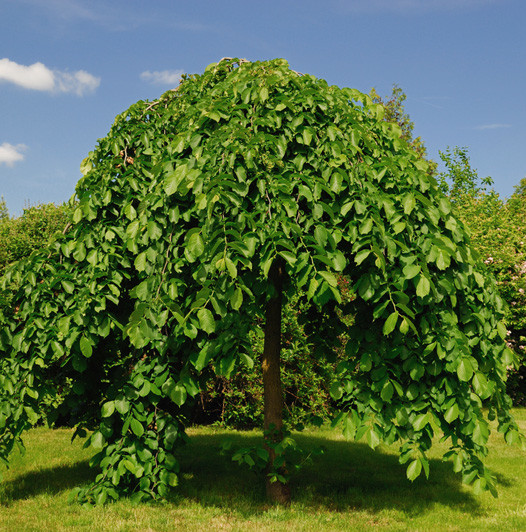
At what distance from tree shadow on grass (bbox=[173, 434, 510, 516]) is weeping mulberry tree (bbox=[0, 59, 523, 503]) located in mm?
634

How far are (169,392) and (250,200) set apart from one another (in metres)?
1.56

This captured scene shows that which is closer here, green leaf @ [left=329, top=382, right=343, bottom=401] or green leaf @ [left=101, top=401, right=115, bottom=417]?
green leaf @ [left=329, top=382, right=343, bottom=401]

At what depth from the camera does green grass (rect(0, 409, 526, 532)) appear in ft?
13.7

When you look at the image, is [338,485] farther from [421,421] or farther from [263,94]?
[263,94]

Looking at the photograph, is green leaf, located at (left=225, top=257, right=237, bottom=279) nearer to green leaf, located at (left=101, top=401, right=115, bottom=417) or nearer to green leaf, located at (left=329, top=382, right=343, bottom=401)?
green leaf, located at (left=329, top=382, right=343, bottom=401)

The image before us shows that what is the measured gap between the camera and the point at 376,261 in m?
3.49

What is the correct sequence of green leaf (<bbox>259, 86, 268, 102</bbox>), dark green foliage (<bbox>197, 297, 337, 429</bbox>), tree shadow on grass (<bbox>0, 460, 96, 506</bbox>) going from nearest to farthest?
green leaf (<bbox>259, 86, 268, 102</bbox>) → tree shadow on grass (<bbox>0, 460, 96, 506</bbox>) → dark green foliage (<bbox>197, 297, 337, 429</bbox>)

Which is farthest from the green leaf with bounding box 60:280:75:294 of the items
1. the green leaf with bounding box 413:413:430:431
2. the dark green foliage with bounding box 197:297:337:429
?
the dark green foliage with bounding box 197:297:337:429

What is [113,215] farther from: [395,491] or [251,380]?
[251,380]

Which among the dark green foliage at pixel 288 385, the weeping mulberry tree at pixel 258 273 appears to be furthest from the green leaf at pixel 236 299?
the dark green foliage at pixel 288 385

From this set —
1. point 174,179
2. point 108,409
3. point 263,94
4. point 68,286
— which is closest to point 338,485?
point 108,409

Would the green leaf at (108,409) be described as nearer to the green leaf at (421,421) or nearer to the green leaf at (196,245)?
the green leaf at (196,245)

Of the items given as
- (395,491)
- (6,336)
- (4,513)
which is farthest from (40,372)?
(395,491)

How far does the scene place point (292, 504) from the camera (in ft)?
15.3
